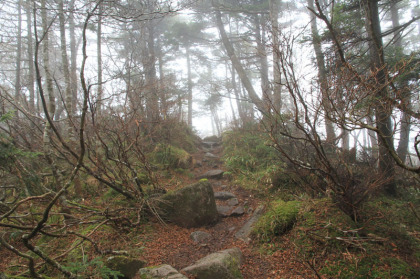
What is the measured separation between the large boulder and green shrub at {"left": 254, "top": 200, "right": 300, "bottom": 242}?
1.13 metres

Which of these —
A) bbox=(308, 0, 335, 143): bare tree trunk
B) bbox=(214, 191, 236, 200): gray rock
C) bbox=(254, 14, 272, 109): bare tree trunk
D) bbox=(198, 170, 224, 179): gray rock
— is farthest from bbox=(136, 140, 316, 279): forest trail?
bbox=(198, 170, 224, 179): gray rock

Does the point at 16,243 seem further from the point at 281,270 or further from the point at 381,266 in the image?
the point at 381,266

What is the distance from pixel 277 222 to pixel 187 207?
175cm

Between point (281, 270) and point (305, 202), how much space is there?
1229 mm

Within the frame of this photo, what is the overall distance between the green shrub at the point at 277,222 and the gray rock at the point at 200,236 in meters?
0.89

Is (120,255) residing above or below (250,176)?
below

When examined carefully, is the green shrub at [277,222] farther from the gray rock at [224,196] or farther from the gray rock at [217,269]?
the gray rock at [224,196]

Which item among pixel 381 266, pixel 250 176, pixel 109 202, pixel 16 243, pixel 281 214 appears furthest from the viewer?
A: pixel 250 176

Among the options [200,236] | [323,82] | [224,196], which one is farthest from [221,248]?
[323,82]

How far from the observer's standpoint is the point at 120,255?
2.92m

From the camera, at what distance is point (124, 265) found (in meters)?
2.89

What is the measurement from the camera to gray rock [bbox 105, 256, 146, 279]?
9.32 feet

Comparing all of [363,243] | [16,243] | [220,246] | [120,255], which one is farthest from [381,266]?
[16,243]

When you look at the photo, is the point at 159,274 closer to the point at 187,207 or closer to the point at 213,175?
the point at 187,207
